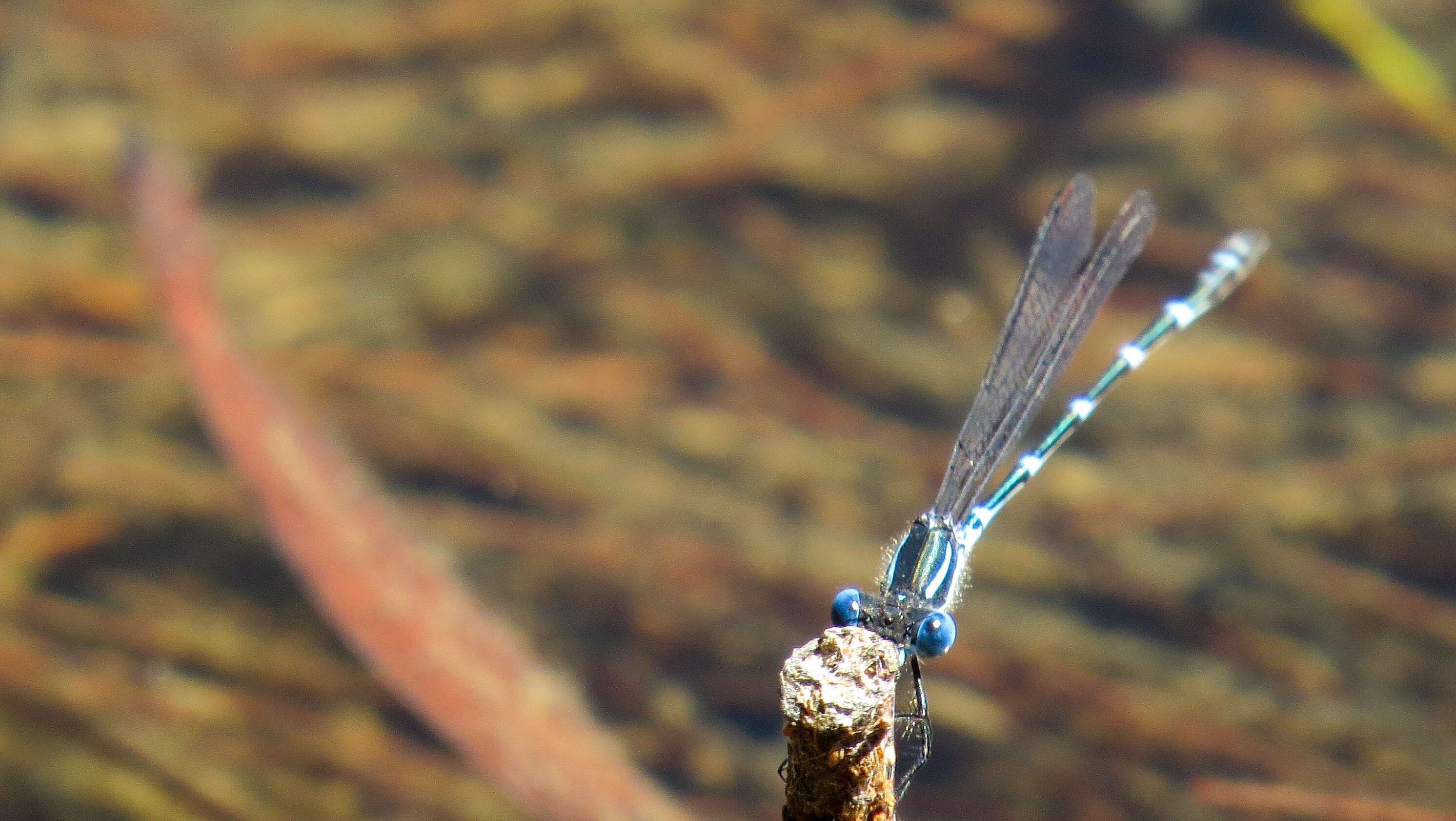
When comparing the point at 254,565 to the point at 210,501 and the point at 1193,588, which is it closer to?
the point at 210,501

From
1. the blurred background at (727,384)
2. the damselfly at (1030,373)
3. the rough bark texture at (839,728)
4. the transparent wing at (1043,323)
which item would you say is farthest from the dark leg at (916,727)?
the blurred background at (727,384)

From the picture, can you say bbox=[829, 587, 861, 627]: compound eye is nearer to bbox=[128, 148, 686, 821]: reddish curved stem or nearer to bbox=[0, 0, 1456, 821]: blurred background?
bbox=[128, 148, 686, 821]: reddish curved stem

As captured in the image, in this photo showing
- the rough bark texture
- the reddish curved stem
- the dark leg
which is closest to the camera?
the rough bark texture

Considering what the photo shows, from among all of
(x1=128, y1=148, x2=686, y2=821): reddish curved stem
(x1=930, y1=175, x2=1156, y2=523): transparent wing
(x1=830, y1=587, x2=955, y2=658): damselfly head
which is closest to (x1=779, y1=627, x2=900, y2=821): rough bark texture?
(x1=830, y1=587, x2=955, y2=658): damselfly head

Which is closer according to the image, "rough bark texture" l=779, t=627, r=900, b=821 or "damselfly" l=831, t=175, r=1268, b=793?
"rough bark texture" l=779, t=627, r=900, b=821

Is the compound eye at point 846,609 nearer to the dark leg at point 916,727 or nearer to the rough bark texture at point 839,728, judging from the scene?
the dark leg at point 916,727

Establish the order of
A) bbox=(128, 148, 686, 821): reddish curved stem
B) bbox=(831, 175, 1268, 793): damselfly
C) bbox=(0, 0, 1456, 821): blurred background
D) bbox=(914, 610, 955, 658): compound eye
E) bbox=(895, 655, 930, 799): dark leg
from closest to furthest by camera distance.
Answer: bbox=(914, 610, 955, 658): compound eye
bbox=(895, 655, 930, 799): dark leg
bbox=(831, 175, 1268, 793): damselfly
bbox=(128, 148, 686, 821): reddish curved stem
bbox=(0, 0, 1456, 821): blurred background

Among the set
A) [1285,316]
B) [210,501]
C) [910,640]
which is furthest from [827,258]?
[910,640]
